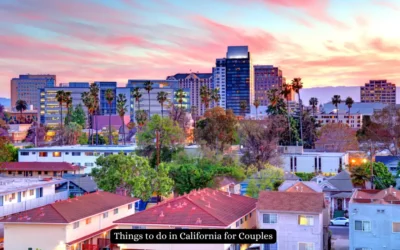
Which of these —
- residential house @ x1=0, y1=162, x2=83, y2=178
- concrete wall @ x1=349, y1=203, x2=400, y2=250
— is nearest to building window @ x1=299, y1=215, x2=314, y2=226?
concrete wall @ x1=349, y1=203, x2=400, y2=250

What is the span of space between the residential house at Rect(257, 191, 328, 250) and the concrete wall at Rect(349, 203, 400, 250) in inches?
107

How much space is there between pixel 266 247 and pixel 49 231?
15187mm

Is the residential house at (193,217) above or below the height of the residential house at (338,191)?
above

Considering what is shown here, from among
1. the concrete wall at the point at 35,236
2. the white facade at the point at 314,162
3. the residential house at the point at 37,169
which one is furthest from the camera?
the white facade at the point at 314,162

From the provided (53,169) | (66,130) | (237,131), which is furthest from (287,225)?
(66,130)

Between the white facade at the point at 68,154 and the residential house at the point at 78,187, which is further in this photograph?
the white facade at the point at 68,154

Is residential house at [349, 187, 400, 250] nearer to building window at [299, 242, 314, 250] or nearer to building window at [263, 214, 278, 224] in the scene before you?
building window at [299, 242, 314, 250]

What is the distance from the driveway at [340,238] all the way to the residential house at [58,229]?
1886 centimetres

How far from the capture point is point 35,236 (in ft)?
128

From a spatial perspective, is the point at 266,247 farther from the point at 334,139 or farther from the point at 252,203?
the point at 334,139

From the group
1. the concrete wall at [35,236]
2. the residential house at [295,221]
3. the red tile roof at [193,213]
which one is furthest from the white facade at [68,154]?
the residential house at [295,221]

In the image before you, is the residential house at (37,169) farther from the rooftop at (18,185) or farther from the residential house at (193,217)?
the residential house at (193,217)

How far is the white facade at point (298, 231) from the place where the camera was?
39875mm

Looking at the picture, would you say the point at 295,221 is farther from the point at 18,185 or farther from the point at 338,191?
the point at 338,191
